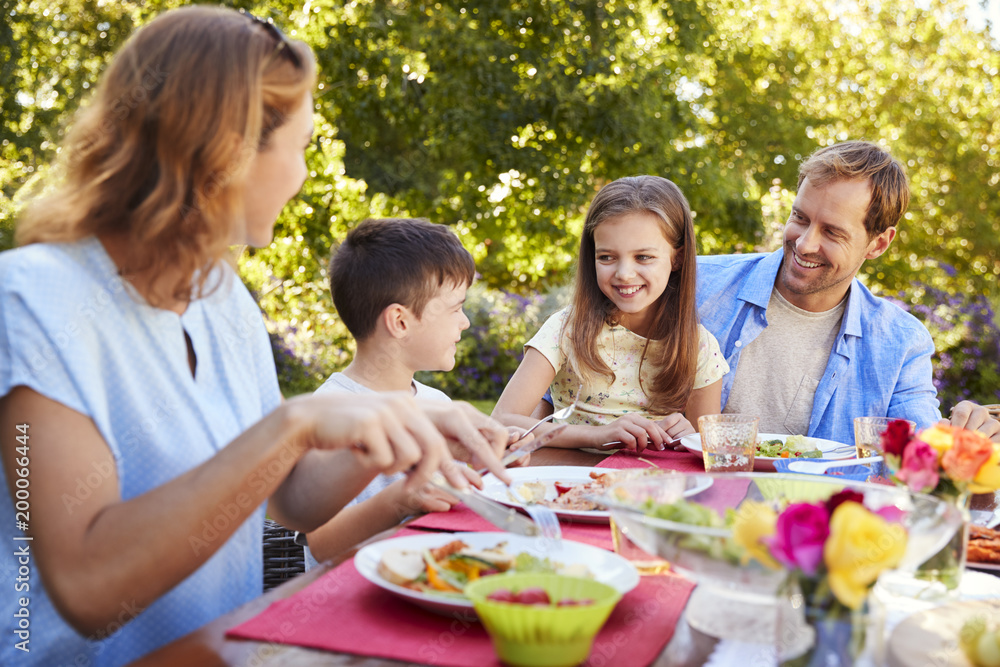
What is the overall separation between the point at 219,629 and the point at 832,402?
2.83m

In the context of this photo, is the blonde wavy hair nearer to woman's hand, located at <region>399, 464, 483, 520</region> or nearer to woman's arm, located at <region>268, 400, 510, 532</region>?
woman's arm, located at <region>268, 400, 510, 532</region>

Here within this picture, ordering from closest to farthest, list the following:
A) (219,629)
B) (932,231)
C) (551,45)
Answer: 1. (219,629)
2. (551,45)
3. (932,231)

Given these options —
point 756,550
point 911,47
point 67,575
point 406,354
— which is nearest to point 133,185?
point 67,575

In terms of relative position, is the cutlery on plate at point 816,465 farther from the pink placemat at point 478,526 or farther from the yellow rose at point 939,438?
the pink placemat at point 478,526

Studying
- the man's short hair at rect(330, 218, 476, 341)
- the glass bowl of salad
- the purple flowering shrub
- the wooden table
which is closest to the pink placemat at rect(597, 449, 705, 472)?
the man's short hair at rect(330, 218, 476, 341)

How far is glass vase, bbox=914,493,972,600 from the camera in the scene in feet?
4.10

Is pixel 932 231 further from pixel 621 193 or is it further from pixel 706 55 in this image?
pixel 621 193

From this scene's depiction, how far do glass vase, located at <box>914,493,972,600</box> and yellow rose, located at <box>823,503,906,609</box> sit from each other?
47 cm

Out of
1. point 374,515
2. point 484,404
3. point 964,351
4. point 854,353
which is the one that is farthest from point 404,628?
point 964,351

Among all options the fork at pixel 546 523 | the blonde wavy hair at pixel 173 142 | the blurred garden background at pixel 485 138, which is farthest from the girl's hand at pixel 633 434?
the blurred garden background at pixel 485 138

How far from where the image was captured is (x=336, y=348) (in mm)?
9109

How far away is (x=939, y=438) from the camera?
1484 mm

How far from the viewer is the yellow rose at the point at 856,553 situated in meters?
0.84

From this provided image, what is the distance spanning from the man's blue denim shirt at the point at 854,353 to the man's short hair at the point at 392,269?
131cm
